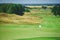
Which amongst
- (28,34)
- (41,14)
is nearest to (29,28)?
(28,34)

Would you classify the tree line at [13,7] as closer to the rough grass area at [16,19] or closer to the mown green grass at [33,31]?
the rough grass area at [16,19]

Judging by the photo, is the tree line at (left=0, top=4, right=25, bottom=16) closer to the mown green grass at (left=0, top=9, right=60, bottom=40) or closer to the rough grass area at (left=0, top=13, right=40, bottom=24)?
the rough grass area at (left=0, top=13, right=40, bottom=24)

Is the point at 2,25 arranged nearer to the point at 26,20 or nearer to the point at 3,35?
the point at 3,35

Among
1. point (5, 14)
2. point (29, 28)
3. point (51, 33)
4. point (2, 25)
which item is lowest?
point (51, 33)

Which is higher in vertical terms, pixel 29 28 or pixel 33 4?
pixel 33 4

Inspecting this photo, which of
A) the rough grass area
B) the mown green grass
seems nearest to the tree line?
the rough grass area

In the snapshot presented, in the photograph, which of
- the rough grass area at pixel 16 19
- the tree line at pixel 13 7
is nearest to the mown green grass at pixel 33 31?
the rough grass area at pixel 16 19

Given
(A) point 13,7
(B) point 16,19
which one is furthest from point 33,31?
(A) point 13,7

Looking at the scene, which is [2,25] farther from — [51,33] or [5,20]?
[51,33]

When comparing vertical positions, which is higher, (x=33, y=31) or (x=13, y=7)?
(x=13, y=7)

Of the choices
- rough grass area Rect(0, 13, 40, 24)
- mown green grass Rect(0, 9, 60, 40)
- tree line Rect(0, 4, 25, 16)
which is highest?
tree line Rect(0, 4, 25, 16)

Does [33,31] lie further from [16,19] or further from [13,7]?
[13,7]
